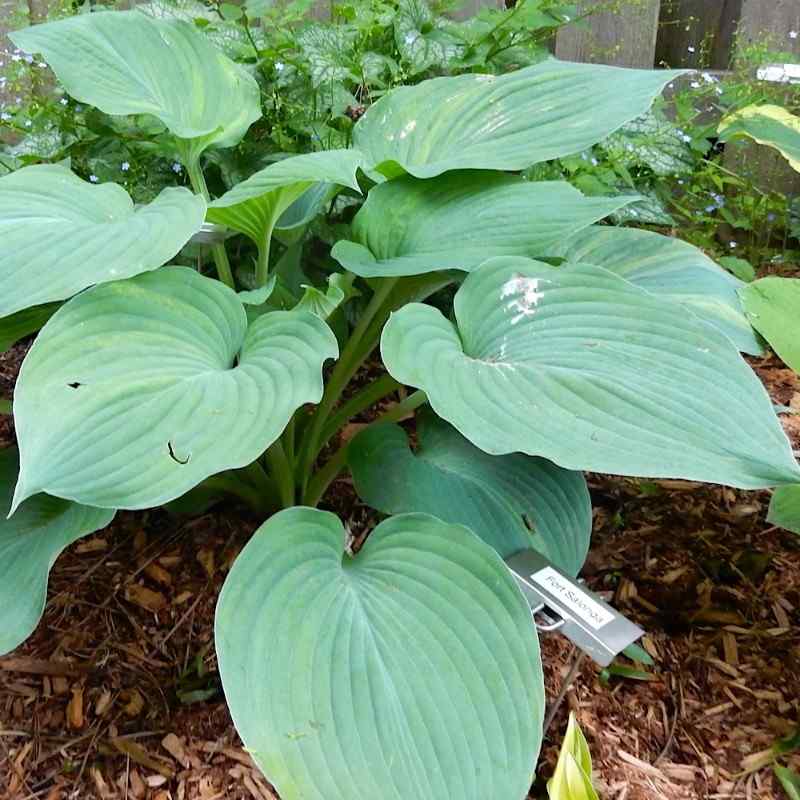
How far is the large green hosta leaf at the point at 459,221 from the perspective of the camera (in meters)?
1.27

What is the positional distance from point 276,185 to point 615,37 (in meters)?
1.67

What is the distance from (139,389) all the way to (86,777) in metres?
0.56

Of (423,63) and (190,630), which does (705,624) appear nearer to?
(190,630)

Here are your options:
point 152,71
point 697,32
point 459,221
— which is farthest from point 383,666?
point 697,32

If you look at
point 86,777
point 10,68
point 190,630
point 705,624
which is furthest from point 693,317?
point 10,68

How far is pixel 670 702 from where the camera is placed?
1.26 metres

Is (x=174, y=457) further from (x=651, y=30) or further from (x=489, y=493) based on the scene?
(x=651, y=30)

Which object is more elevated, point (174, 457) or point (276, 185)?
point (276, 185)

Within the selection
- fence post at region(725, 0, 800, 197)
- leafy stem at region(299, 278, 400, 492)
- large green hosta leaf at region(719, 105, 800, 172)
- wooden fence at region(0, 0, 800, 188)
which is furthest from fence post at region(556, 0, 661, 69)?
leafy stem at region(299, 278, 400, 492)

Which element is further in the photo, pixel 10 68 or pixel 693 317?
pixel 10 68

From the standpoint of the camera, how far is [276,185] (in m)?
1.18

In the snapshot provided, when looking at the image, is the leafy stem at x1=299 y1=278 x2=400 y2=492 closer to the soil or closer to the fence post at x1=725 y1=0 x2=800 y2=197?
the soil

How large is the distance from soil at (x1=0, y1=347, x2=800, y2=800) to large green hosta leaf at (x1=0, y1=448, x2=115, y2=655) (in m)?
0.24

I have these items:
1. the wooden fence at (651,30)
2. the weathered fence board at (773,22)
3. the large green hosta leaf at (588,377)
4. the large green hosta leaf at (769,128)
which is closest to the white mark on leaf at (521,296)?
the large green hosta leaf at (588,377)
